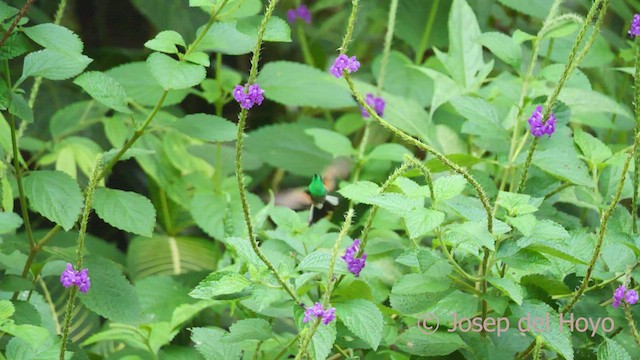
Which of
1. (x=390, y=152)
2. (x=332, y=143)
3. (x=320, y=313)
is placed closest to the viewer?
(x=320, y=313)

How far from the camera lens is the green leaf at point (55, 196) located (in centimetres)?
135

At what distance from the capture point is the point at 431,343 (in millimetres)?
1290

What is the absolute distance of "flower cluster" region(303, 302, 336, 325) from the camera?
1.04 m

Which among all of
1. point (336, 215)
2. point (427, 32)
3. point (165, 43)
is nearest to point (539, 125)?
point (165, 43)

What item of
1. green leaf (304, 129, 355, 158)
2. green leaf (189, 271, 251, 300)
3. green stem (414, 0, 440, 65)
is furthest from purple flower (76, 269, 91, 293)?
green stem (414, 0, 440, 65)

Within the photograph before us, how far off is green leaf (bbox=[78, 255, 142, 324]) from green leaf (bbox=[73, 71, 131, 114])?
0.87ft

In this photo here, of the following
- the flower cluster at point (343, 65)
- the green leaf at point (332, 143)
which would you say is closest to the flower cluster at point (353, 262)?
the flower cluster at point (343, 65)

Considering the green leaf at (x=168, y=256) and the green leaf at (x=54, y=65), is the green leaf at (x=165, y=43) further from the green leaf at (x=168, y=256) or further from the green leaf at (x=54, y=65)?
the green leaf at (x=168, y=256)

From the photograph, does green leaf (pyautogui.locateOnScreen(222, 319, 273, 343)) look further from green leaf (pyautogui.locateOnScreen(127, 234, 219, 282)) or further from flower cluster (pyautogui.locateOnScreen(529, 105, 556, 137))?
green leaf (pyautogui.locateOnScreen(127, 234, 219, 282))

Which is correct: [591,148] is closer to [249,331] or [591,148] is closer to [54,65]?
[249,331]

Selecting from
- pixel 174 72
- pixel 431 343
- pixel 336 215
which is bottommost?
pixel 336 215

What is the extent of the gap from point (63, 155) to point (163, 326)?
0.62m

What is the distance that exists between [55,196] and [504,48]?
29.7 inches

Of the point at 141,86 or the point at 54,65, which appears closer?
the point at 54,65
